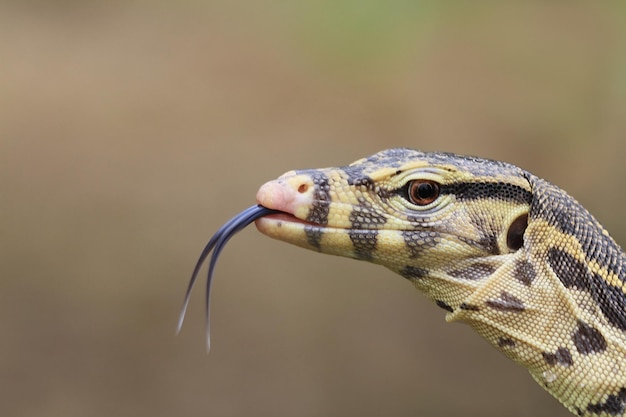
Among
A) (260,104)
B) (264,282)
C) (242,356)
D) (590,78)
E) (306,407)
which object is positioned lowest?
(306,407)

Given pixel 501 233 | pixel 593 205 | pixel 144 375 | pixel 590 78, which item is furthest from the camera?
pixel 590 78

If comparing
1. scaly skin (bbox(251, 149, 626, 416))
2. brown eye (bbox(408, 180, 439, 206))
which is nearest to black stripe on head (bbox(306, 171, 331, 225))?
scaly skin (bbox(251, 149, 626, 416))

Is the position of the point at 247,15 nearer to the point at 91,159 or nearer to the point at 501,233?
the point at 91,159

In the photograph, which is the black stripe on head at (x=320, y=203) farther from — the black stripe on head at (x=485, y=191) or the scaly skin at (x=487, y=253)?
the black stripe on head at (x=485, y=191)

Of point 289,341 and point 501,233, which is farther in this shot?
point 289,341

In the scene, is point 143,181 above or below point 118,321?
above

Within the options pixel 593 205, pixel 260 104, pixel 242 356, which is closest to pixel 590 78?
pixel 593 205

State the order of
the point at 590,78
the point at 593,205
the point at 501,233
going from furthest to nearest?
the point at 590,78, the point at 593,205, the point at 501,233
